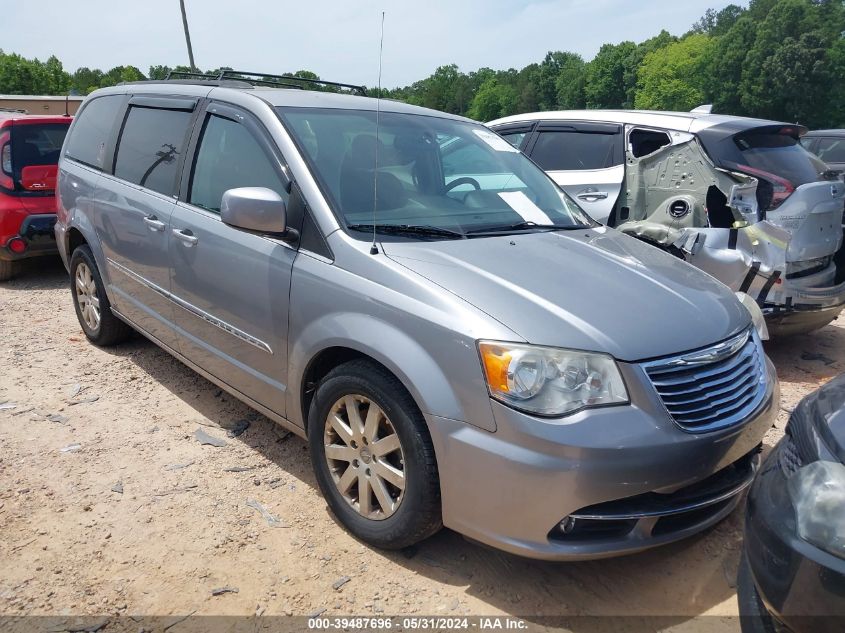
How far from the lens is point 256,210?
2.82 metres

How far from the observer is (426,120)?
379 centimetres

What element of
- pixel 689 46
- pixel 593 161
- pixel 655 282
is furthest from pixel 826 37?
pixel 655 282

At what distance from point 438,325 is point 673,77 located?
75.5m

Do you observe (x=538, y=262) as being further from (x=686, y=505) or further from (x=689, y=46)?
(x=689, y=46)

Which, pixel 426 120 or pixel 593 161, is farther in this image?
pixel 593 161

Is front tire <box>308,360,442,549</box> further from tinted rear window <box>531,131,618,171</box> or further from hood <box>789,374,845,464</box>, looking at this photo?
tinted rear window <box>531,131,618,171</box>

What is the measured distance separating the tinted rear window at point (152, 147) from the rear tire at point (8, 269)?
3674mm

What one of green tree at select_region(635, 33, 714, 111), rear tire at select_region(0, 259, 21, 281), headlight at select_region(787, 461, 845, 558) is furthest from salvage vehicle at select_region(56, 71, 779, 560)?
green tree at select_region(635, 33, 714, 111)

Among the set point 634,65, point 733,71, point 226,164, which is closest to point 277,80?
point 226,164

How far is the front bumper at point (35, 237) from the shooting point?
6797 mm

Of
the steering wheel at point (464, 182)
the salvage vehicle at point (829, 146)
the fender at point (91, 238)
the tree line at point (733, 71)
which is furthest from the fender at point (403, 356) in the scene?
the tree line at point (733, 71)

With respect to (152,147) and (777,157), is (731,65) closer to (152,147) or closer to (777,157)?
(777,157)

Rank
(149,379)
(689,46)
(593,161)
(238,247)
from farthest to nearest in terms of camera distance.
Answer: (689,46) → (593,161) → (149,379) → (238,247)

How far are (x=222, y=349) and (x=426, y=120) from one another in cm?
170
